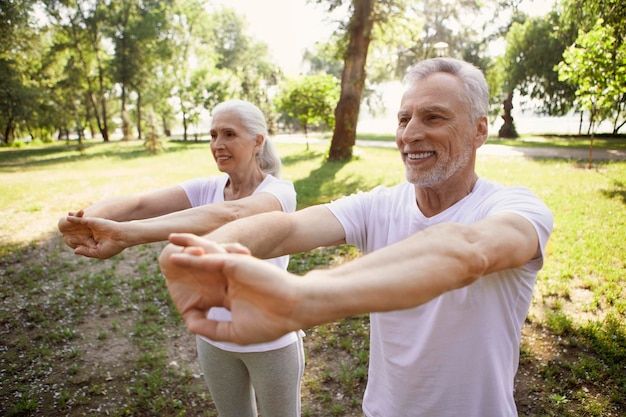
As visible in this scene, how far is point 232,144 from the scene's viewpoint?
251 cm

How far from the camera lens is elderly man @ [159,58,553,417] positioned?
98 centimetres

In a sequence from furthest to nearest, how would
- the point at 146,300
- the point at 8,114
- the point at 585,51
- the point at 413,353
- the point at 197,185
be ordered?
the point at 8,114
the point at 585,51
the point at 146,300
the point at 197,185
the point at 413,353

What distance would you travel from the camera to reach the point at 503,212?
1.34 metres

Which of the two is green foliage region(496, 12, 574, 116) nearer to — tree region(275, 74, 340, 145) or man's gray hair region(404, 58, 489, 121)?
tree region(275, 74, 340, 145)

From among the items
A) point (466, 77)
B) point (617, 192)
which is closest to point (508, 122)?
point (617, 192)

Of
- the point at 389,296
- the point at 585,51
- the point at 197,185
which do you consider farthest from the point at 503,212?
the point at 585,51

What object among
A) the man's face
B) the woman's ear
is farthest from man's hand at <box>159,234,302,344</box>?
the woman's ear

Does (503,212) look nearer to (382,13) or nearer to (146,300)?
(146,300)

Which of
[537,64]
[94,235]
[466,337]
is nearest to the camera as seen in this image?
[466,337]

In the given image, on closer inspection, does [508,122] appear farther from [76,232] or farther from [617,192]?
[76,232]

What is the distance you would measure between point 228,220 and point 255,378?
1014 mm

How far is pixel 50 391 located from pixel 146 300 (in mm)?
1899

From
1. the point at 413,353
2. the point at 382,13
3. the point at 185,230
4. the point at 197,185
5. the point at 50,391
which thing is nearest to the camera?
the point at 413,353

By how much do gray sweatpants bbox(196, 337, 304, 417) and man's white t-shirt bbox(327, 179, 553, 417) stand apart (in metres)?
0.72
